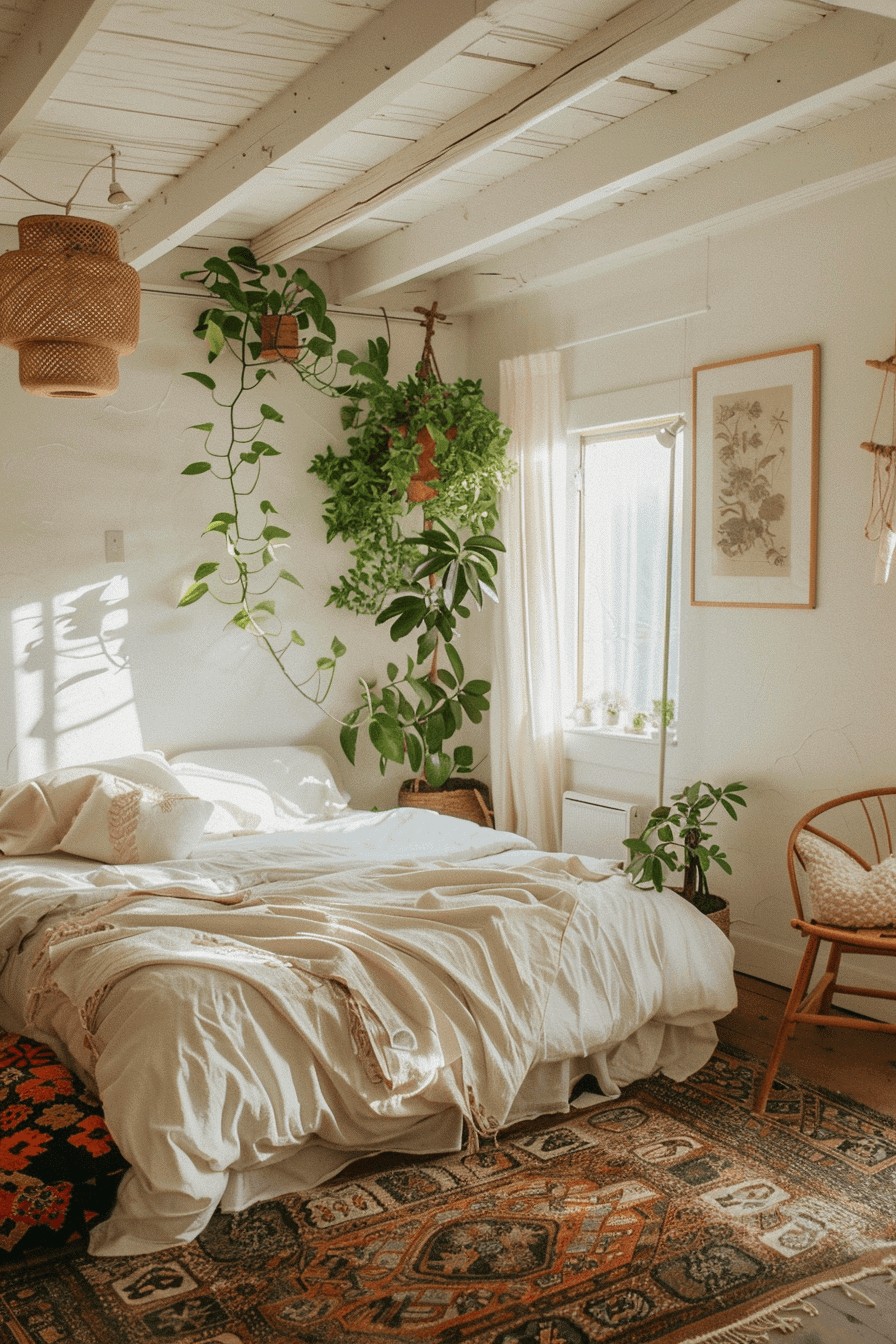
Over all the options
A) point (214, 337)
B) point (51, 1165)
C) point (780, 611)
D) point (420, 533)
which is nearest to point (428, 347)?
point (420, 533)

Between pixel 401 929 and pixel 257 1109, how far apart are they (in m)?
0.66

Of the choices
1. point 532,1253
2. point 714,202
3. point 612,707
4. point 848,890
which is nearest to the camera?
point 532,1253

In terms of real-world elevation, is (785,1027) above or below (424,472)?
below

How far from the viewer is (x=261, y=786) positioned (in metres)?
4.53

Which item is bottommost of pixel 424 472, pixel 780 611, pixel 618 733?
pixel 618 733

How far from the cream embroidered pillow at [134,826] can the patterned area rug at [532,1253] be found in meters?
1.36

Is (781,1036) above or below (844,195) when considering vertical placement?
below

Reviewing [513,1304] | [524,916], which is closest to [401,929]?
[524,916]

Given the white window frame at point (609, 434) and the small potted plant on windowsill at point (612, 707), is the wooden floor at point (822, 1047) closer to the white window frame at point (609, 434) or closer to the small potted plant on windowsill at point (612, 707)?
the white window frame at point (609, 434)

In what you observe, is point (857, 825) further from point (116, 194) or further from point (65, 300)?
point (116, 194)

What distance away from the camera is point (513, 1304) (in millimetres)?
2264

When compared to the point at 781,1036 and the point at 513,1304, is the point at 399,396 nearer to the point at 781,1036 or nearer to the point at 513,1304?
the point at 781,1036

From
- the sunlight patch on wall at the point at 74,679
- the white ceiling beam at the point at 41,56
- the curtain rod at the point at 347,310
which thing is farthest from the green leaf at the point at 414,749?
the white ceiling beam at the point at 41,56

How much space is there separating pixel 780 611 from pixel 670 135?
4.91ft
